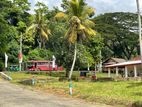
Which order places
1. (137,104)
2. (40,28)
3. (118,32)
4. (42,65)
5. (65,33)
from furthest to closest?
(118,32) → (40,28) → (42,65) → (65,33) → (137,104)

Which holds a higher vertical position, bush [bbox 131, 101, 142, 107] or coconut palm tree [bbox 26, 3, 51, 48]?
coconut palm tree [bbox 26, 3, 51, 48]

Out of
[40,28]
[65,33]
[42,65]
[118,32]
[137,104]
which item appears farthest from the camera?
[118,32]

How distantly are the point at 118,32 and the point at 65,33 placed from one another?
3818 centimetres

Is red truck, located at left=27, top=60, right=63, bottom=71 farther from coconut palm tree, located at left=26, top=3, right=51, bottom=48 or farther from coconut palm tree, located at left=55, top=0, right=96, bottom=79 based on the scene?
coconut palm tree, located at left=55, top=0, right=96, bottom=79

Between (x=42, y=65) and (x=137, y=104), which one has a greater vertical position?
(x=42, y=65)

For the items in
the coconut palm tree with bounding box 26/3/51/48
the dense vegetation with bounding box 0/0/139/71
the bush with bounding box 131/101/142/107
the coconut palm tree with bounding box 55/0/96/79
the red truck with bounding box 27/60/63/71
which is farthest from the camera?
the coconut palm tree with bounding box 26/3/51/48

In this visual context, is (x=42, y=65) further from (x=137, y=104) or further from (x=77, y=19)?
(x=137, y=104)

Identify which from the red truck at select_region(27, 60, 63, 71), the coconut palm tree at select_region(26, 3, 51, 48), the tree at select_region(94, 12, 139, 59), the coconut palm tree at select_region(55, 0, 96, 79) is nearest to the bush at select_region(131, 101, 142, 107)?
the coconut palm tree at select_region(55, 0, 96, 79)

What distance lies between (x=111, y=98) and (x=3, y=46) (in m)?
48.3

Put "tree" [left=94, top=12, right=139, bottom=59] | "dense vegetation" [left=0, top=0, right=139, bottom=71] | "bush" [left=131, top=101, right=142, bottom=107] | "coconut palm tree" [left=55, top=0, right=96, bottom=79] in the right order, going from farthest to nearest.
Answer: "tree" [left=94, top=12, right=139, bottom=59]
"dense vegetation" [left=0, top=0, right=139, bottom=71]
"coconut palm tree" [left=55, top=0, right=96, bottom=79]
"bush" [left=131, top=101, right=142, bottom=107]

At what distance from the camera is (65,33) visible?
53875mm

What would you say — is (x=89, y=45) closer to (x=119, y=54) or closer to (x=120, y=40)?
(x=120, y=40)

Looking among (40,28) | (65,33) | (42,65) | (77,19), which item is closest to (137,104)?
(77,19)

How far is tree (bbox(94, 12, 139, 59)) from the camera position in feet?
294
